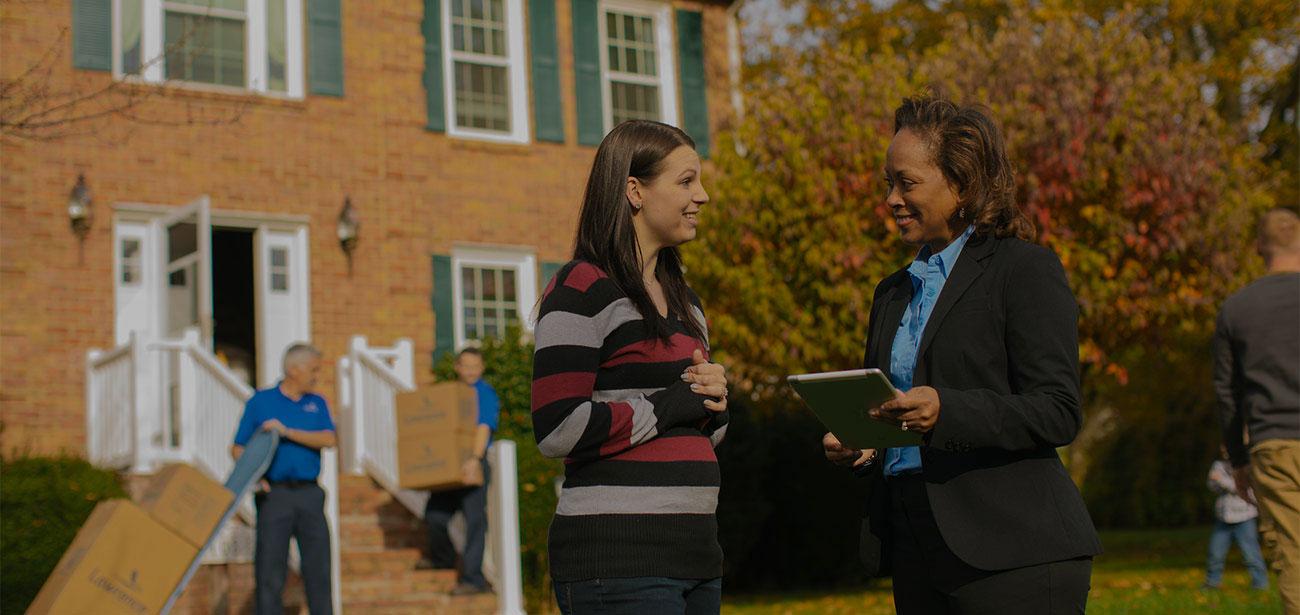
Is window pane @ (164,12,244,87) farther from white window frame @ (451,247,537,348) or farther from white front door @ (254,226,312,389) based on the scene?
white window frame @ (451,247,537,348)

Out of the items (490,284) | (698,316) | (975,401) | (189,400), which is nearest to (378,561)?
(189,400)

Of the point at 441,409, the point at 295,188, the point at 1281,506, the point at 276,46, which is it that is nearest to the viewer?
the point at 1281,506

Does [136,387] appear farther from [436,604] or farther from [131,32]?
[131,32]

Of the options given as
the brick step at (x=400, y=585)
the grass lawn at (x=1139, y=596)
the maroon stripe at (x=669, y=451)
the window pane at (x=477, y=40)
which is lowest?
the grass lawn at (x=1139, y=596)

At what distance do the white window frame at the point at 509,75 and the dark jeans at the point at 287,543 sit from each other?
7.51 metres

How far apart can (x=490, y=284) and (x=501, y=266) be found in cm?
27

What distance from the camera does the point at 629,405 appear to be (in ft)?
9.18

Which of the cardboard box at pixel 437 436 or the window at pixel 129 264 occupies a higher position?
the window at pixel 129 264

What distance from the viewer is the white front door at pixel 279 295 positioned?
13.5 meters

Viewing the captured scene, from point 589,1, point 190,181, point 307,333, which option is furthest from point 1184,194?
point 190,181

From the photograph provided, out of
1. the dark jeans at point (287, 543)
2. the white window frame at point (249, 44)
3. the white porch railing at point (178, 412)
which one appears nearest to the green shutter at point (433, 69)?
the white window frame at point (249, 44)

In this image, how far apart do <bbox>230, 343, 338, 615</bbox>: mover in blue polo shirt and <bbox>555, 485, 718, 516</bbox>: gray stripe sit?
6.02 metres

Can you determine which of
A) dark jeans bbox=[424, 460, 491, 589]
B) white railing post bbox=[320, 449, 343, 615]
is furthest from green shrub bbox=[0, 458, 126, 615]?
dark jeans bbox=[424, 460, 491, 589]

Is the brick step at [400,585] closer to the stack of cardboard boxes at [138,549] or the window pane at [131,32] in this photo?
the stack of cardboard boxes at [138,549]
